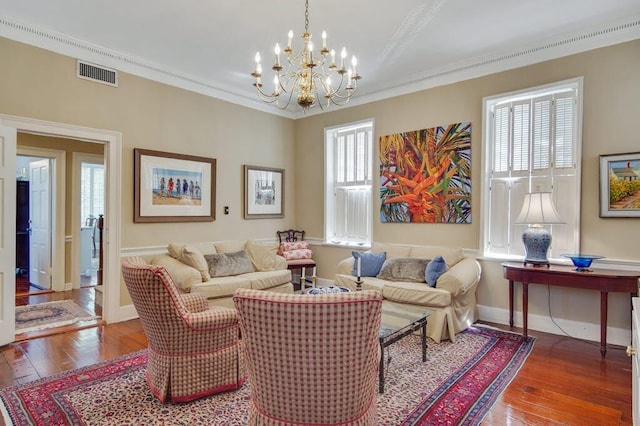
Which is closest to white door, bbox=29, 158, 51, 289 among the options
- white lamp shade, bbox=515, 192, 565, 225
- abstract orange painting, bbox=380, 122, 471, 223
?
abstract orange painting, bbox=380, 122, 471, 223

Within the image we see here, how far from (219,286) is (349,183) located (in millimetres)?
2658

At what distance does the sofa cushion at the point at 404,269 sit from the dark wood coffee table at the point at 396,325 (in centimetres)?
77

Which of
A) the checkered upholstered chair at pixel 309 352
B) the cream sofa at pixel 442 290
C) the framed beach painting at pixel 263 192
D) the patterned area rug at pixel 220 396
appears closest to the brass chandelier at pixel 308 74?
the framed beach painting at pixel 263 192

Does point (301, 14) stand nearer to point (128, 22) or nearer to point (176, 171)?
point (128, 22)

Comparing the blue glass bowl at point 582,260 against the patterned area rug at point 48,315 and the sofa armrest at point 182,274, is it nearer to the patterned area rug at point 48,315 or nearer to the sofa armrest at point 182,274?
the sofa armrest at point 182,274

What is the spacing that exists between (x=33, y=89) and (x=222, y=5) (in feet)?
6.89

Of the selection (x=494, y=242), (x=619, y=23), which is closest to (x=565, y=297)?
(x=494, y=242)

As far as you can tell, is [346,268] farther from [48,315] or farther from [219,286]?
[48,315]

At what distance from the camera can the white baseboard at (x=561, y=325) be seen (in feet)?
11.3

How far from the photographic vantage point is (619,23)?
11.0 ft

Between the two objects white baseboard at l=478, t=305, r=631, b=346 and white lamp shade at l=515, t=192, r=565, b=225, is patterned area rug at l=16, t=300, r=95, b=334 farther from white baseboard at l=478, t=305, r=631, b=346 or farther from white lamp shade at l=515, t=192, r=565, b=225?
white lamp shade at l=515, t=192, r=565, b=225

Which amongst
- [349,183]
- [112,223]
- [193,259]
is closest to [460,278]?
[349,183]

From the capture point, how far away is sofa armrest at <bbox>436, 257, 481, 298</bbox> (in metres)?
3.60

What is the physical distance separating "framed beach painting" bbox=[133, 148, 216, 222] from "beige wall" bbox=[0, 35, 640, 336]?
0.10 m
